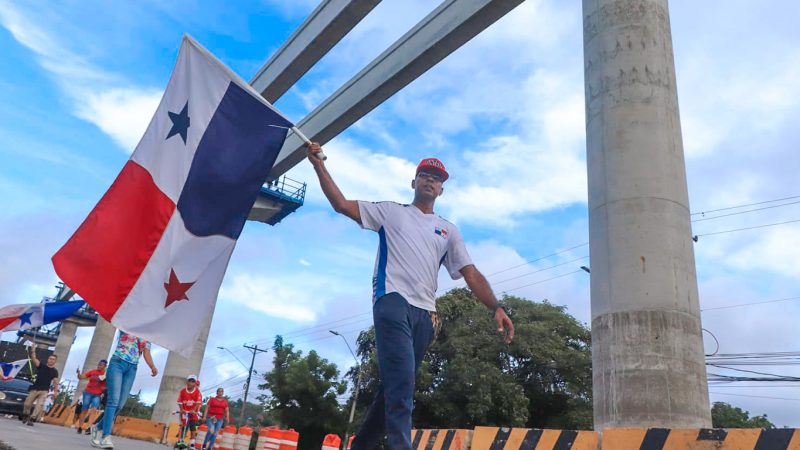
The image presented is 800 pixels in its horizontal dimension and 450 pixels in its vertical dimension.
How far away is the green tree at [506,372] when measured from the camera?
2622 centimetres

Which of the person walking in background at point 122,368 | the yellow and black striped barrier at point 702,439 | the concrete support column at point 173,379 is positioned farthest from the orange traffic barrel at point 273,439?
the concrete support column at point 173,379

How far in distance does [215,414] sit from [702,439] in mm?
10122

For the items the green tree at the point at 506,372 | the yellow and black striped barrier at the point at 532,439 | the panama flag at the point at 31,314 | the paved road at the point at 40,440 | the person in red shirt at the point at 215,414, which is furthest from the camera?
the green tree at the point at 506,372

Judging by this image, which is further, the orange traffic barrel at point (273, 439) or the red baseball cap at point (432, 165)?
the orange traffic barrel at point (273, 439)

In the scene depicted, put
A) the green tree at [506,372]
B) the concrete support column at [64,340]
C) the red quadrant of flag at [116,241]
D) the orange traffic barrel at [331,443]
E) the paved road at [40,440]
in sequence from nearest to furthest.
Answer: the red quadrant of flag at [116,241]
the paved road at [40,440]
the orange traffic barrel at [331,443]
the green tree at [506,372]
the concrete support column at [64,340]

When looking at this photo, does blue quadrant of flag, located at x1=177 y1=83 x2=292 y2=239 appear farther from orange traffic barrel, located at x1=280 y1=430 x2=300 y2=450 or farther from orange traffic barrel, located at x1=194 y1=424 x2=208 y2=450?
orange traffic barrel, located at x1=194 y1=424 x2=208 y2=450

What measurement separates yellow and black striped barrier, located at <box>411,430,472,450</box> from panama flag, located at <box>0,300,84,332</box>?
592 cm

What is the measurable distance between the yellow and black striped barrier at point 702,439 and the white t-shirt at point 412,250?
4.88 ft

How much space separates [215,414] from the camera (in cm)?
1155

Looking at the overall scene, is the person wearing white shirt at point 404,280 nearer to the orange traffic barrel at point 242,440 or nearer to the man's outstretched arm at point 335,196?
the man's outstretched arm at point 335,196

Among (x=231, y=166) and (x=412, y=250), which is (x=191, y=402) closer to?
(x=231, y=166)

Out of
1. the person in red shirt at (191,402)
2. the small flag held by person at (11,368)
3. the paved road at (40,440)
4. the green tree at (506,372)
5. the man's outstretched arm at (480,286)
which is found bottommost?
the paved road at (40,440)

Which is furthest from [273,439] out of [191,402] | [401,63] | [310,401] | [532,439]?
[310,401]

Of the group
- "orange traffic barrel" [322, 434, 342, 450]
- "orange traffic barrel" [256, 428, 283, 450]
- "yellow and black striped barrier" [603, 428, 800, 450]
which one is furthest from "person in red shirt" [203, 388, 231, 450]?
"yellow and black striped barrier" [603, 428, 800, 450]
